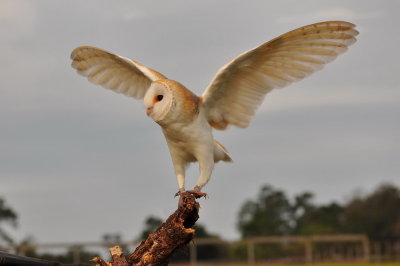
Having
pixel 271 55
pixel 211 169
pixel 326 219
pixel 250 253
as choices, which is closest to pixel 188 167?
pixel 211 169

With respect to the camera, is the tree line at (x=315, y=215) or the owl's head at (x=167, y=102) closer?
Result: the owl's head at (x=167, y=102)

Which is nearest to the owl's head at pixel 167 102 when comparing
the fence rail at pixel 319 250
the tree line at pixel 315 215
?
the fence rail at pixel 319 250

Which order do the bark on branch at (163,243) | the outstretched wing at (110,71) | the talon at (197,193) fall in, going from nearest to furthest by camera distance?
1. the bark on branch at (163,243)
2. the talon at (197,193)
3. the outstretched wing at (110,71)

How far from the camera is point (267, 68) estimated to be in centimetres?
618

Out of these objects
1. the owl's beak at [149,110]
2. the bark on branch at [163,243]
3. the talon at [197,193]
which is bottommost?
the bark on branch at [163,243]

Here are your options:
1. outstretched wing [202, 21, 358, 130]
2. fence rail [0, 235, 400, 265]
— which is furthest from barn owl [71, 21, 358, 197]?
fence rail [0, 235, 400, 265]

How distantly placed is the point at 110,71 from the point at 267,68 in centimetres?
149

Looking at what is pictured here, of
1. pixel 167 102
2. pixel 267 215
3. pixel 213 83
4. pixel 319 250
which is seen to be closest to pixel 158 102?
pixel 167 102

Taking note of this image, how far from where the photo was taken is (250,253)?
28172mm

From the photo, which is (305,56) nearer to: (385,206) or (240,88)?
(240,88)

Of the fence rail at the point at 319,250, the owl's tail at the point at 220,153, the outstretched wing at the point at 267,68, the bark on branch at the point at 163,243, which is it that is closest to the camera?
the bark on branch at the point at 163,243

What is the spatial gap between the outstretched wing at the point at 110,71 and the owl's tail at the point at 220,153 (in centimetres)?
88

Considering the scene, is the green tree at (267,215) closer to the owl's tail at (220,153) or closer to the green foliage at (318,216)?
the green foliage at (318,216)

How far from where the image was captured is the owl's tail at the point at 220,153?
20.1 feet
